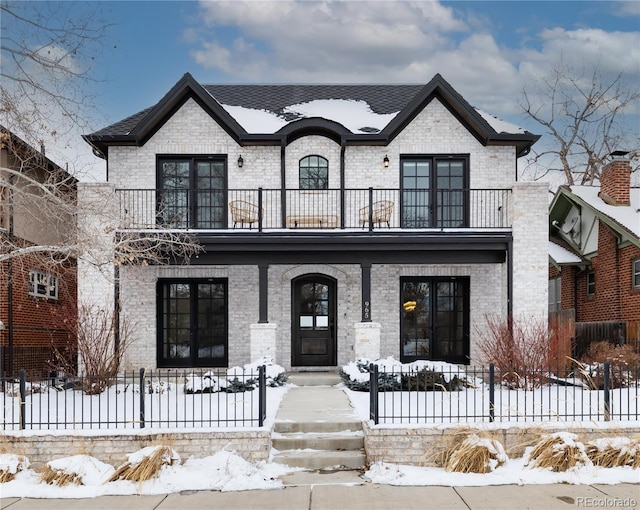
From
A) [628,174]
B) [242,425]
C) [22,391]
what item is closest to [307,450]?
[242,425]

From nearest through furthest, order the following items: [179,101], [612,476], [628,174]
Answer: [612,476] → [179,101] → [628,174]

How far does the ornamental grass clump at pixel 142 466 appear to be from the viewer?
7.89 meters

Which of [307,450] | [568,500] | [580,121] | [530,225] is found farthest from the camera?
[580,121]

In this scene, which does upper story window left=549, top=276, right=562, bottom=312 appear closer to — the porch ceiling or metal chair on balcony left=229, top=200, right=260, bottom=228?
the porch ceiling

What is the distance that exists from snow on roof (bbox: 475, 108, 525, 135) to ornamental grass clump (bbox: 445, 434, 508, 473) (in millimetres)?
9786

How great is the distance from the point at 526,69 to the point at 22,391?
93.7 feet

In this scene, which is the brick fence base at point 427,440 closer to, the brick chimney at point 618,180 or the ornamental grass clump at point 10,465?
the ornamental grass clump at point 10,465

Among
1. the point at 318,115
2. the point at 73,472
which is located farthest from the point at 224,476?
the point at 318,115

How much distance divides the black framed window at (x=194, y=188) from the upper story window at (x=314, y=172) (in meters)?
2.03

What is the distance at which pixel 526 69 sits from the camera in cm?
3067

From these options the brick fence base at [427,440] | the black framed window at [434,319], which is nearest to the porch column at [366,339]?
the black framed window at [434,319]

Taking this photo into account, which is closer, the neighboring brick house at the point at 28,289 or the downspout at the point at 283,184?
the neighboring brick house at the point at 28,289

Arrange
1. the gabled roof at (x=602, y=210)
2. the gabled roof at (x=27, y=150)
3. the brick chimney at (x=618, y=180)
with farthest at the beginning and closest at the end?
the brick chimney at (x=618, y=180)
the gabled roof at (x=602, y=210)
the gabled roof at (x=27, y=150)

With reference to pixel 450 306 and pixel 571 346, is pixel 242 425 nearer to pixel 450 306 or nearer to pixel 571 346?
pixel 450 306
